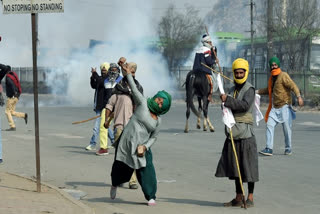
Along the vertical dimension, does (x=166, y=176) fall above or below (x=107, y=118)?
below

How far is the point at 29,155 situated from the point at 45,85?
43.2m

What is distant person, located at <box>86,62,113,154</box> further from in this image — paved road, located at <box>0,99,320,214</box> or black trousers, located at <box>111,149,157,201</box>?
black trousers, located at <box>111,149,157,201</box>

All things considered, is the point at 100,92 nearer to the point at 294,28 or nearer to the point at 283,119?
the point at 283,119

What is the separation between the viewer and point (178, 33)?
69250mm

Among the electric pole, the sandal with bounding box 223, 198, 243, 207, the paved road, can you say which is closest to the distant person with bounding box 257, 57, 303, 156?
the paved road

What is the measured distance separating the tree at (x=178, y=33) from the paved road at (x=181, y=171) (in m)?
44.3

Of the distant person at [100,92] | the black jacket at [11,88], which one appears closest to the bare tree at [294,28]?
the black jacket at [11,88]

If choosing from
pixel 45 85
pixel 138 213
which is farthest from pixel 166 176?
pixel 45 85

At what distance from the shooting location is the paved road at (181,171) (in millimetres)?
9227

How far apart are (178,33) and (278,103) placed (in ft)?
183

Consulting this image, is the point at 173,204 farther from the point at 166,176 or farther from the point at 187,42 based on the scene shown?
the point at 187,42

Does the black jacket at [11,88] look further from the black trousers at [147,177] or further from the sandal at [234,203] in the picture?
the sandal at [234,203]

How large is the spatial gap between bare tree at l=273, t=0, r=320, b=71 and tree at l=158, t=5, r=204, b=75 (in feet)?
37.4

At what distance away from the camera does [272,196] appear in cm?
970
